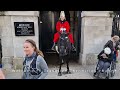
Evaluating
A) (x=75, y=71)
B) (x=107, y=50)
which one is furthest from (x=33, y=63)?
(x=75, y=71)

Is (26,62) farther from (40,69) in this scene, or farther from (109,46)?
(109,46)

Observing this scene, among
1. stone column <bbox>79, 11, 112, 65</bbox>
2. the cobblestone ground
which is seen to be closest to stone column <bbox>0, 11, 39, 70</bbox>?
the cobblestone ground

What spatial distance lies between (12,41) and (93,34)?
9.35 ft

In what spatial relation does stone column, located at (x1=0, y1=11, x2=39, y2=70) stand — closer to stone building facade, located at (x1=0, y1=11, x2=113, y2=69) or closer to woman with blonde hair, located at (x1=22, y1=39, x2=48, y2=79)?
stone building facade, located at (x1=0, y1=11, x2=113, y2=69)

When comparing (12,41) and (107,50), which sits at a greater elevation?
(12,41)

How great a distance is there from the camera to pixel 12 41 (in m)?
5.92

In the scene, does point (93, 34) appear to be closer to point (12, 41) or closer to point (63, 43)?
point (63, 43)

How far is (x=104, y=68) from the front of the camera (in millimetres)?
4777

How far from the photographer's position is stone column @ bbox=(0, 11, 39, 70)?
226 inches

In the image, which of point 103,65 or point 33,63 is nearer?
point 33,63

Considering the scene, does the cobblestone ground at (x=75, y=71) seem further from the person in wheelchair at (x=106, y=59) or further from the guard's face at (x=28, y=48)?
the guard's face at (x=28, y=48)

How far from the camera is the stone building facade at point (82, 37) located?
5793 mm
